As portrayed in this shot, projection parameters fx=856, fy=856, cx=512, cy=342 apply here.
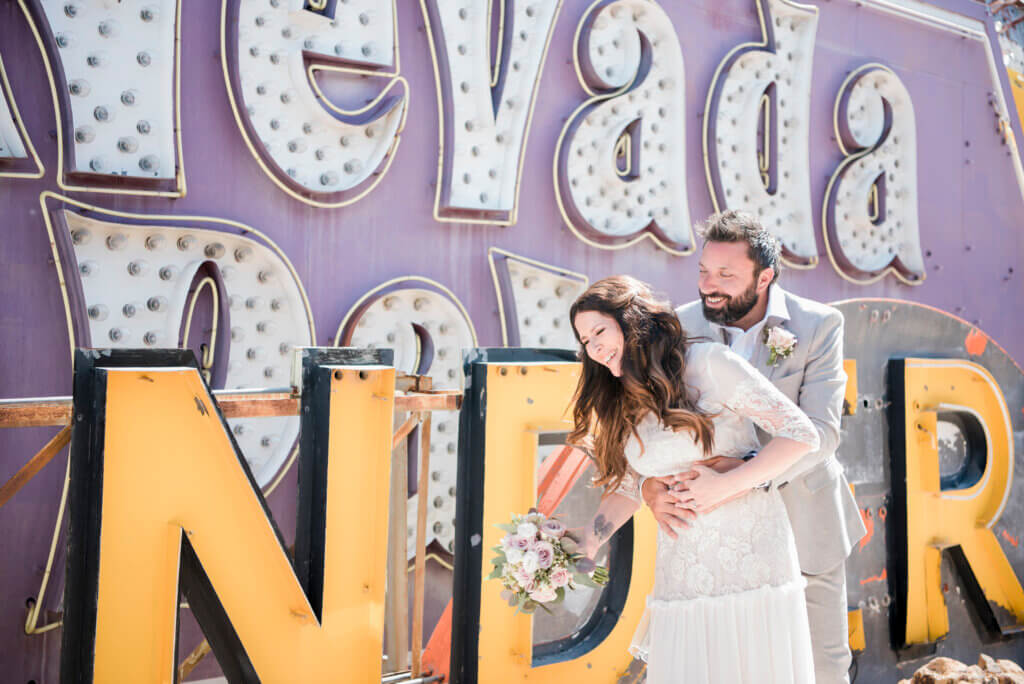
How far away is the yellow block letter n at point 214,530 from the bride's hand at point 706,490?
96 centimetres

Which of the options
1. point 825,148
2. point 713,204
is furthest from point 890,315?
point 713,204

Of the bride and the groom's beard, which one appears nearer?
the bride

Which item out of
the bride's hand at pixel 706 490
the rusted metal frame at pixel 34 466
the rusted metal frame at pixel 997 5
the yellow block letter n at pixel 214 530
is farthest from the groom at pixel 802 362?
the rusted metal frame at pixel 997 5

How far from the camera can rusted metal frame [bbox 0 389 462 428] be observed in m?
2.06

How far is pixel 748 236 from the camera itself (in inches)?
103

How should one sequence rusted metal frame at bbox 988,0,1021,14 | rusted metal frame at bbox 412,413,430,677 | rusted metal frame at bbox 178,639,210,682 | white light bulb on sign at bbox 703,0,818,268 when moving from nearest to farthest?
rusted metal frame at bbox 412,413,430,677, rusted metal frame at bbox 178,639,210,682, white light bulb on sign at bbox 703,0,818,268, rusted metal frame at bbox 988,0,1021,14

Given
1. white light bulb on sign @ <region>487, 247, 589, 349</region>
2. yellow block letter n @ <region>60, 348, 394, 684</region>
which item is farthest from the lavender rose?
white light bulb on sign @ <region>487, 247, 589, 349</region>

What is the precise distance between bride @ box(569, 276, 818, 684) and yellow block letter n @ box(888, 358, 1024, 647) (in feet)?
10.2

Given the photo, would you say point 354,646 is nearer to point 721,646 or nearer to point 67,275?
point 721,646

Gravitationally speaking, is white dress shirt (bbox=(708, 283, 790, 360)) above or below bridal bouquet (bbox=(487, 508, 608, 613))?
above

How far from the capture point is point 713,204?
4547 mm

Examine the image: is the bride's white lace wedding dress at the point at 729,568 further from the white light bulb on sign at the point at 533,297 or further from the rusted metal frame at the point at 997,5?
the rusted metal frame at the point at 997,5

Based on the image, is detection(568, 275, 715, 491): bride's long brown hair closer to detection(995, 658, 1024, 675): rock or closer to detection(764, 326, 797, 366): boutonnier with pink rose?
detection(764, 326, 797, 366): boutonnier with pink rose

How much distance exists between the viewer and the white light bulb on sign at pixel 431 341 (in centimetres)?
354
